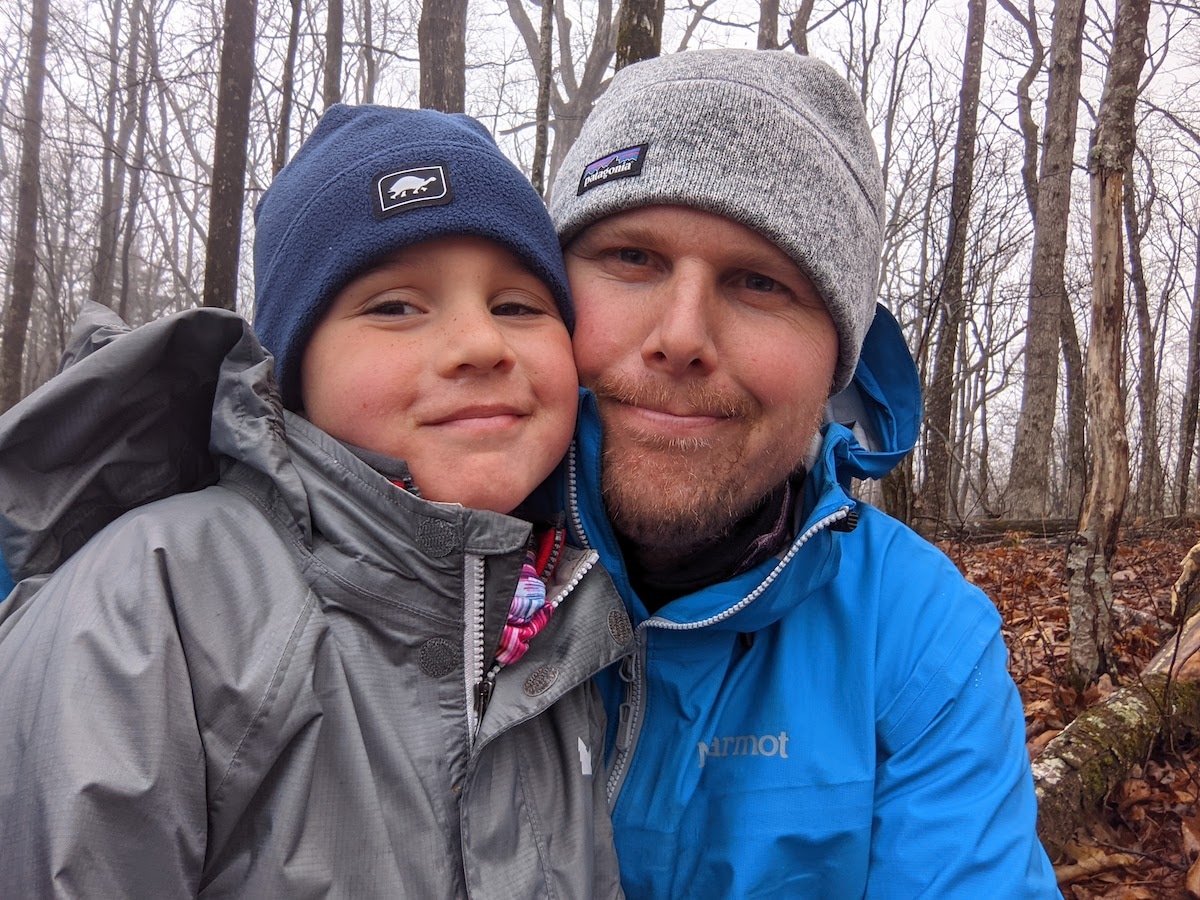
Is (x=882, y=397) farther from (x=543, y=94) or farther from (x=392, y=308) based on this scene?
(x=543, y=94)

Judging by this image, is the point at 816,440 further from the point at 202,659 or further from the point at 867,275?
the point at 202,659

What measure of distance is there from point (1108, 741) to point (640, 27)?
3797 mm

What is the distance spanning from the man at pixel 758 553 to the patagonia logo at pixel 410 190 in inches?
15.2

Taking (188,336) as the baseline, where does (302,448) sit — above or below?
below

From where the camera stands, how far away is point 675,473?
1565 millimetres

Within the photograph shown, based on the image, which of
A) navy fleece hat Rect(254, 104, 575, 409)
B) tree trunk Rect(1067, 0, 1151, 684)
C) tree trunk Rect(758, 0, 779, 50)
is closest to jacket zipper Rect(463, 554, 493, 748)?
navy fleece hat Rect(254, 104, 575, 409)

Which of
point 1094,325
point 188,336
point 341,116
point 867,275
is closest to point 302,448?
point 188,336

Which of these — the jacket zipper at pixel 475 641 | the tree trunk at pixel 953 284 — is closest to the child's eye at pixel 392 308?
→ the jacket zipper at pixel 475 641

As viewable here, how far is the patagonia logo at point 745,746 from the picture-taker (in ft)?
4.83

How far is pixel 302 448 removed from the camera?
1.26 metres

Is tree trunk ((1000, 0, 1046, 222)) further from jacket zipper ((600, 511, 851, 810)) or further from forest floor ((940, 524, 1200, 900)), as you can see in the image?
jacket zipper ((600, 511, 851, 810))

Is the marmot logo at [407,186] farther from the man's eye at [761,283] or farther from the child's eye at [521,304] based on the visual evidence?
the man's eye at [761,283]

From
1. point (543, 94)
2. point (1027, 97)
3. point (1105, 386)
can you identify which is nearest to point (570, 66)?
point (1027, 97)

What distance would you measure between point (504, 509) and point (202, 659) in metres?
0.56
